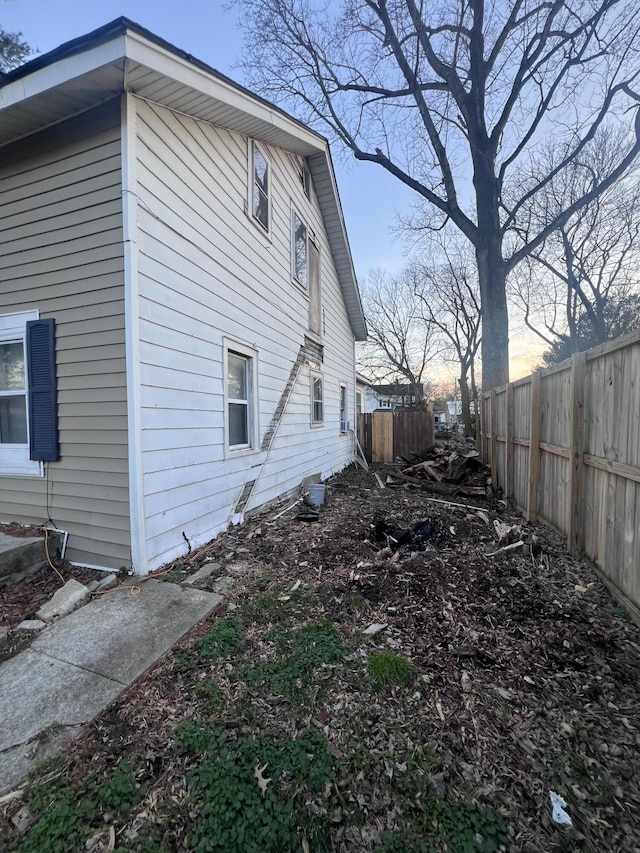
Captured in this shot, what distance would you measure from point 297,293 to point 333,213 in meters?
3.29

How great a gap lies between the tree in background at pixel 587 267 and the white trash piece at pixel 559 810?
18961mm

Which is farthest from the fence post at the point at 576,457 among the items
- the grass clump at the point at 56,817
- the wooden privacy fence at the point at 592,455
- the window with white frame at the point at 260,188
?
the window with white frame at the point at 260,188

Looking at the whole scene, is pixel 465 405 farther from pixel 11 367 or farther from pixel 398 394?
pixel 11 367

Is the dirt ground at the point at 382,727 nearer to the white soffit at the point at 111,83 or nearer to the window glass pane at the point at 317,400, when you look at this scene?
the white soffit at the point at 111,83

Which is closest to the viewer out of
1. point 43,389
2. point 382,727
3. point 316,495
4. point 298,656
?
point 382,727

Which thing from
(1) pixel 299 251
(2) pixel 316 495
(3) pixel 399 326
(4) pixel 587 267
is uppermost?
(4) pixel 587 267

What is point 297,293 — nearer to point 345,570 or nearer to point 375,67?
point 345,570

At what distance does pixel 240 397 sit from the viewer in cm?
524

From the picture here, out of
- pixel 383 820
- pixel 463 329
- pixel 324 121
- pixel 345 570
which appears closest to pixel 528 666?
pixel 383 820

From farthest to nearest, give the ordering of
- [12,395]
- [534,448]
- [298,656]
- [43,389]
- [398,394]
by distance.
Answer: [398,394], [534,448], [12,395], [43,389], [298,656]

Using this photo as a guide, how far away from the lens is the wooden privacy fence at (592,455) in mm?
2695

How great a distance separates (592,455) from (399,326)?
28.1 meters

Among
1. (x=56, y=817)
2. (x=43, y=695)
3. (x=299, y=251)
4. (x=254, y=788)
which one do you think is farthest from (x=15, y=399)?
(x=299, y=251)

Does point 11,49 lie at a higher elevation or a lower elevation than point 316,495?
higher
